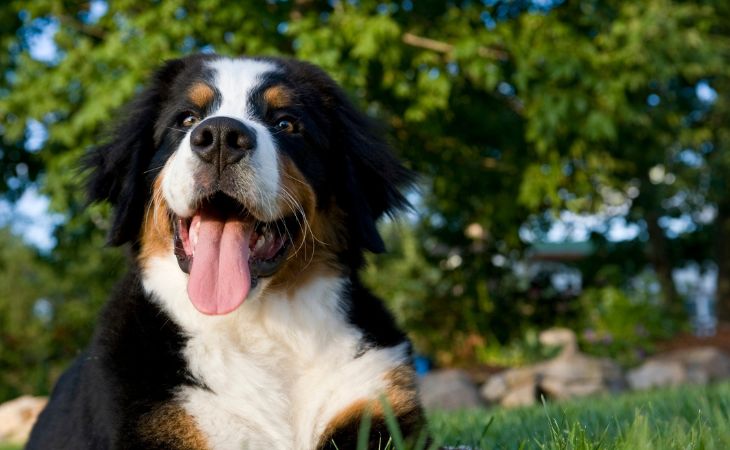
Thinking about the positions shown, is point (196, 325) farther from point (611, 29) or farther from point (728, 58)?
point (728, 58)

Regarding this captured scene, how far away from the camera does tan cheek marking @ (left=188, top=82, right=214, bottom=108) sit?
3.21 metres

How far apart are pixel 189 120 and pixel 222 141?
1.53 ft

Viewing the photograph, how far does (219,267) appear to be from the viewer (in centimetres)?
292

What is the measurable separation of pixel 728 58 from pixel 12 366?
12415 millimetres

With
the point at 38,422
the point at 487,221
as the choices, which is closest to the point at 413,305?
the point at 487,221

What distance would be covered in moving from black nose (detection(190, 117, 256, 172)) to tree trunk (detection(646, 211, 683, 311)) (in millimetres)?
15723

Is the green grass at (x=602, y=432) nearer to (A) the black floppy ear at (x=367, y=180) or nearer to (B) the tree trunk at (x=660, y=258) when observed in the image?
(A) the black floppy ear at (x=367, y=180)

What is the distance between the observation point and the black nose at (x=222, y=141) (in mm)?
2797

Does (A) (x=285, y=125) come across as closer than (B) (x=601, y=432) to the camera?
No

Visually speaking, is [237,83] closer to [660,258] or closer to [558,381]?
[558,381]

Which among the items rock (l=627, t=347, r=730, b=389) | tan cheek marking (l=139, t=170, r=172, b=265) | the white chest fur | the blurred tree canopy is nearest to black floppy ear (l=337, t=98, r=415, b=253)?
the white chest fur

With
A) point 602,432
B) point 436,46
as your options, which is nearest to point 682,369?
point 436,46

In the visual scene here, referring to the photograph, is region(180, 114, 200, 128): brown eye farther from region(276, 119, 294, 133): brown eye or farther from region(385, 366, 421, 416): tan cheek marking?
region(385, 366, 421, 416): tan cheek marking

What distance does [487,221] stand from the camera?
10.7 meters
